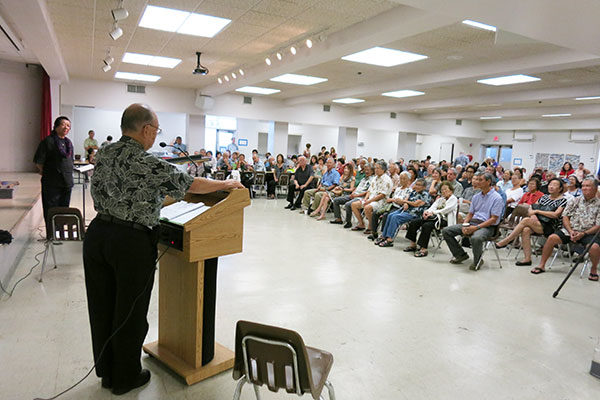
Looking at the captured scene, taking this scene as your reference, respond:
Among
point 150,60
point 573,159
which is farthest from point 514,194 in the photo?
point 573,159

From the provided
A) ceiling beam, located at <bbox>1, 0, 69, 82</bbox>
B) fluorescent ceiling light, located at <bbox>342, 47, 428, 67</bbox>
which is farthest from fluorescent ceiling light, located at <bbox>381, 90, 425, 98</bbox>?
ceiling beam, located at <bbox>1, 0, 69, 82</bbox>

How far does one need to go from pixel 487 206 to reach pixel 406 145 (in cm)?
1241

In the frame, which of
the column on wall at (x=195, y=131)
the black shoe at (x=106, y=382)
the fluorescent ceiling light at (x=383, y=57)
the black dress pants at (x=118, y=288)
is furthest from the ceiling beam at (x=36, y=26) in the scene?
the column on wall at (x=195, y=131)

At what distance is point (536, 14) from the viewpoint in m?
3.49

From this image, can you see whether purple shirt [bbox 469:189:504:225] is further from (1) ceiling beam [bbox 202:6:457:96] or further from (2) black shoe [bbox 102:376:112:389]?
(2) black shoe [bbox 102:376:112:389]

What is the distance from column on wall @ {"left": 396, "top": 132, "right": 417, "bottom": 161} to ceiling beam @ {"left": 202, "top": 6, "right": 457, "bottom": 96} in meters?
10.4

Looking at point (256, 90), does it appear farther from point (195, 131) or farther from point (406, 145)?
point (406, 145)

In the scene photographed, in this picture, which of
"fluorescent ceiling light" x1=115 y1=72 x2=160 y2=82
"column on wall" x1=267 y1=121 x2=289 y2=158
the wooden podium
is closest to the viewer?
the wooden podium

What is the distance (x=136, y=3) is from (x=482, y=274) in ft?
17.2

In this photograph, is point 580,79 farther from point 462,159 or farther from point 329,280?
point 329,280

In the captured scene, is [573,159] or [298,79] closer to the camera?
[298,79]

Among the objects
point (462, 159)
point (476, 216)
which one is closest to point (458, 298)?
point (476, 216)

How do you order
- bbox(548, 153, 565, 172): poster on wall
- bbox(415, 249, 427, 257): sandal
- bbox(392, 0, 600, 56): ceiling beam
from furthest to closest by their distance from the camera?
bbox(548, 153, 565, 172): poster on wall
bbox(415, 249, 427, 257): sandal
bbox(392, 0, 600, 56): ceiling beam

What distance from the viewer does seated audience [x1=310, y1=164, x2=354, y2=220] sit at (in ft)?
26.9
